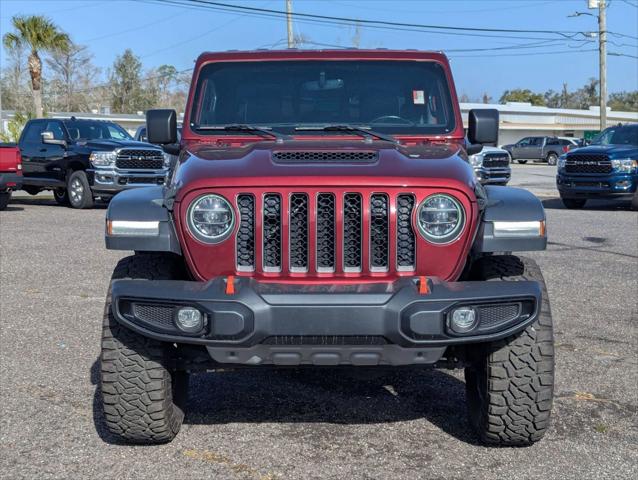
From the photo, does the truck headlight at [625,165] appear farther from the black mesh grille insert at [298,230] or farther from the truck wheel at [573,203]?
the black mesh grille insert at [298,230]

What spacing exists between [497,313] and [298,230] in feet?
3.13

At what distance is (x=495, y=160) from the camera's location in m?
21.9

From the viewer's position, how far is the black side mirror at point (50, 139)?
1722 centimetres

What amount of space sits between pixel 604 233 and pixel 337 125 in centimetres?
971

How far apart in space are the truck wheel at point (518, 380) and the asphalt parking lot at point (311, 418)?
0.54 ft

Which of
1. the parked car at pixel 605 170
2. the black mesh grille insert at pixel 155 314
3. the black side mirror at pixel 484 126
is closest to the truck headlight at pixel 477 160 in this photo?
the parked car at pixel 605 170

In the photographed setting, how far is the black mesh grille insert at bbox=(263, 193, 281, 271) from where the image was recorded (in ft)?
13.1

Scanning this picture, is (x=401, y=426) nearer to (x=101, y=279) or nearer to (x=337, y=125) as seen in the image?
(x=337, y=125)

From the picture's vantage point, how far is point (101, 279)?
9.35 meters

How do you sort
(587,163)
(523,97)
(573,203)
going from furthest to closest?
1. (523,97)
2. (573,203)
3. (587,163)

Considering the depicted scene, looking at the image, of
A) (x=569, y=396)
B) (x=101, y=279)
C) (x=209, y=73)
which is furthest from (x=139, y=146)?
(x=569, y=396)

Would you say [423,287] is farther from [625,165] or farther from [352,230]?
[625,165]

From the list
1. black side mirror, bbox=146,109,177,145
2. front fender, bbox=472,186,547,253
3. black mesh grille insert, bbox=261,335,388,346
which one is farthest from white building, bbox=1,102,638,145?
black mesh grille insert, bbox=261,335,388,346

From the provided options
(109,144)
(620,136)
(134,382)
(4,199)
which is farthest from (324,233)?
(620,136)
